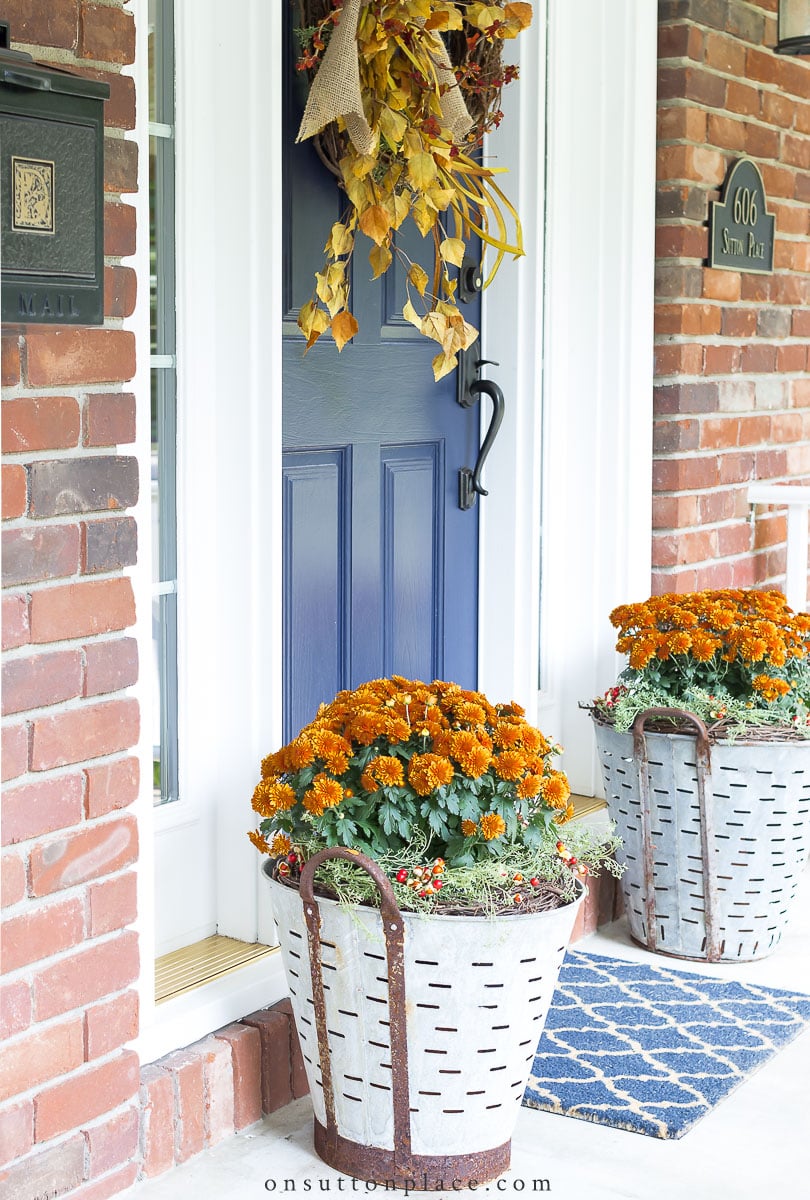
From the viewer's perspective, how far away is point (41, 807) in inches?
73.5

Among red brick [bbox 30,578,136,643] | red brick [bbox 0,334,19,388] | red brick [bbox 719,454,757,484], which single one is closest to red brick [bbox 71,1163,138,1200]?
red brick [bbox 30,578,136,643]

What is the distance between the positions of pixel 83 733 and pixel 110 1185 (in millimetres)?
620

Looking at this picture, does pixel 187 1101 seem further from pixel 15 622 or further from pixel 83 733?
pixel 15 622

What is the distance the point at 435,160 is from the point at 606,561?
125cm

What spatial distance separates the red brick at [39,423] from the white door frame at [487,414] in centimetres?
15

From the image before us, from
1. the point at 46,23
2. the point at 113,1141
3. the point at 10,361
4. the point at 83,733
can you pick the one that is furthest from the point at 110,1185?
the point at 46,23

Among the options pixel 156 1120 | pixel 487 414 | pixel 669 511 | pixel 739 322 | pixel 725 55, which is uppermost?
pixel 725 55

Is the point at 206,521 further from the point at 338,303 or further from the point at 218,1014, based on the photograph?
the point at 218,1014

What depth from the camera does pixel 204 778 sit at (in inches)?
96.8

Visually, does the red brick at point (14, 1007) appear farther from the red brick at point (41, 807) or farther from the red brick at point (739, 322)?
the red brick at point (739, 322)

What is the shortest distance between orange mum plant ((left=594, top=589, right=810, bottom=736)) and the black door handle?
40 cm

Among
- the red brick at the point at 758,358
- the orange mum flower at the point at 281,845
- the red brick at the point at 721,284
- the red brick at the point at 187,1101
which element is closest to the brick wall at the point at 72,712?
the red brick at the point at 187,1101

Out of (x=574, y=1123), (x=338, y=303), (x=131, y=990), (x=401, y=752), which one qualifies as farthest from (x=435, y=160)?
(x=574, y=1123)

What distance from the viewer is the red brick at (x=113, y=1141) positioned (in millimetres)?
1983
